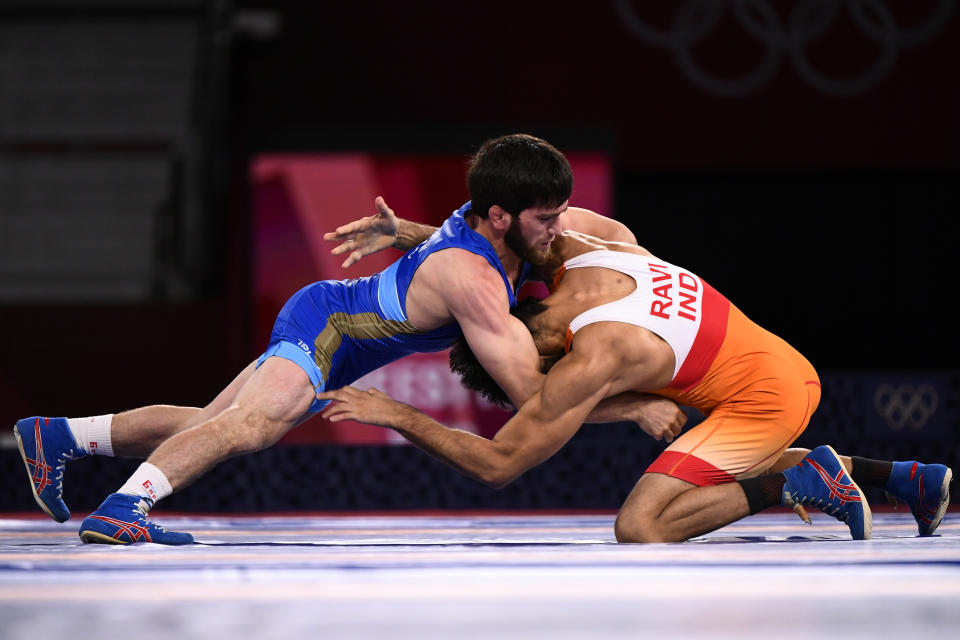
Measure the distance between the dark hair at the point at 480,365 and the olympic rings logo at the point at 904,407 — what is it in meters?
2.73

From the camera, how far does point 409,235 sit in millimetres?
3662

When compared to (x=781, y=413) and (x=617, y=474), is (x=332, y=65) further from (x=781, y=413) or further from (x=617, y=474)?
(x=781, y=413)

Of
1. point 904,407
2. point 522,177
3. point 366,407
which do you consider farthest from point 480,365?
point 904,407

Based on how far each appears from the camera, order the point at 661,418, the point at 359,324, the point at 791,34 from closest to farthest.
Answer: the point at 661,418, the point at 359,324, the point at 791,34

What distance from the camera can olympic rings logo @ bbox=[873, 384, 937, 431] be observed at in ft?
17.9

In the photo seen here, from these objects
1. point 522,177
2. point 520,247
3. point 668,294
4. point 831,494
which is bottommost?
point 831,494

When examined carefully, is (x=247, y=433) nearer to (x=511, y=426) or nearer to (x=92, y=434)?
(x=92, y=434)

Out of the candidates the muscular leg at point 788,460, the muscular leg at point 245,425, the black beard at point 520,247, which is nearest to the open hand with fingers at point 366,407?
the muscular leg at point 245,425

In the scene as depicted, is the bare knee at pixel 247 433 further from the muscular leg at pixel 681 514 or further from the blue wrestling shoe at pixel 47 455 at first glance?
the muscular leg at pixel 681 514

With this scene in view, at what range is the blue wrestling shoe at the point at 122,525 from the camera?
2.80 metres

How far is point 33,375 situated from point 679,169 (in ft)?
12.8

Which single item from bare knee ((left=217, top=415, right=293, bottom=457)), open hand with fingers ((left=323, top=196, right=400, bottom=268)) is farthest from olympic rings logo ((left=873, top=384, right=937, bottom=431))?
bare knee ((left=217, top=415, right=293, bottom=457))

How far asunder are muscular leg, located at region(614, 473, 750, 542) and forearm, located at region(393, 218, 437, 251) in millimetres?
1077

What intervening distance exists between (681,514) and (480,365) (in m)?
0.66
